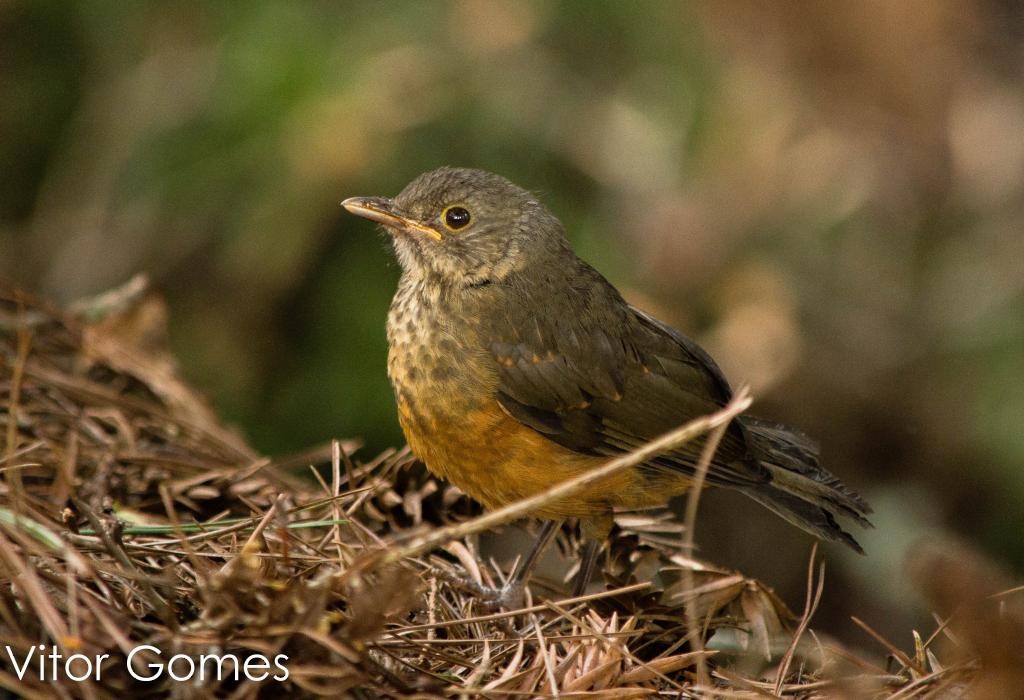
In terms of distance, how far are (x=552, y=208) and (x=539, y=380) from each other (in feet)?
9.46

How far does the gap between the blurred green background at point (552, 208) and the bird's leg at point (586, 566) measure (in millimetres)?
2089

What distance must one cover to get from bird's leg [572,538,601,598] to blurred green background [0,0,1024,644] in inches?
82.2

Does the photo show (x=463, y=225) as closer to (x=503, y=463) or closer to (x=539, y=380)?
(x=539, y=380)

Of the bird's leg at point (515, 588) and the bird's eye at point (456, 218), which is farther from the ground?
the bird's eye at point (456, 218)

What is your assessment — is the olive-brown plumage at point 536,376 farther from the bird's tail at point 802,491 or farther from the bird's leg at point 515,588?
the bird's leg at point 515,588

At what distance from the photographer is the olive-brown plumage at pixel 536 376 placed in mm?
3523

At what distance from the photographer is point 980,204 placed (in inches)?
291

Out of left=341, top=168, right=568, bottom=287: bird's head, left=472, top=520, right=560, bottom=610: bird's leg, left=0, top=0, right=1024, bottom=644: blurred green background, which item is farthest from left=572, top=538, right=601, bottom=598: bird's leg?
left=0, top=0, right=1024, bottom=644: blurred green background

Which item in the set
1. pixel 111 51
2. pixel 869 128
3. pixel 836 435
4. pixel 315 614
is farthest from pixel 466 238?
pixel 869 128

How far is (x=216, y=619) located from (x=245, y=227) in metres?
4.07

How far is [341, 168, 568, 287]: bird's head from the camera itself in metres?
3.97

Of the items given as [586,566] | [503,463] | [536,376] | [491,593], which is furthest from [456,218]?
[491,593]

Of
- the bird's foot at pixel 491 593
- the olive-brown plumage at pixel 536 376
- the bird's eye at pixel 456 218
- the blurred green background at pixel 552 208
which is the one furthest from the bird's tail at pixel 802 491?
the blurred green background at pixel 552 208

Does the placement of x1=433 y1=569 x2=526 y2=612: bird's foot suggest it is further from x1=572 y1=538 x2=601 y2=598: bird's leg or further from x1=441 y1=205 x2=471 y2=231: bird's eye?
x1=441 y1=205 x2=471 y2=231: bird's eye
